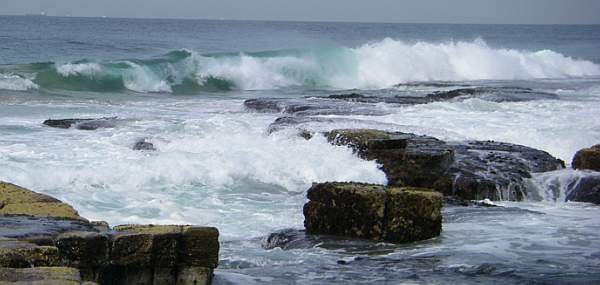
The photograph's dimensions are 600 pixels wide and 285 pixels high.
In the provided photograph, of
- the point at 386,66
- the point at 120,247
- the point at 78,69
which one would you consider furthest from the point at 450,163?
the point at 386,66

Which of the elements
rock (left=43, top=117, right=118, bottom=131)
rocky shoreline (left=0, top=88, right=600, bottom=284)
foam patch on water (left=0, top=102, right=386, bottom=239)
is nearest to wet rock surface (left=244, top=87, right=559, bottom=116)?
rocky shoreline (left=0, top=88, right=600, bottom=284)

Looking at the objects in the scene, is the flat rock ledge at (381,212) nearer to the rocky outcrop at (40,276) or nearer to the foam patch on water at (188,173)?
the foam patch on water at (188,173)

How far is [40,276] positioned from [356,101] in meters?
16.1

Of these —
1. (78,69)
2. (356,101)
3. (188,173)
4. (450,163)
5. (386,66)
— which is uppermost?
(386,66)

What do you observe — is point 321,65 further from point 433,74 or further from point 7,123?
point 7,123

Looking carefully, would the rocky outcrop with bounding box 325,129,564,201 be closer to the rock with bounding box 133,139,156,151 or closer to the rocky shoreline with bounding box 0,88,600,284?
the rocky shoreline with bounding box 0,88,600,284

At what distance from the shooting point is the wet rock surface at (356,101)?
17703mm

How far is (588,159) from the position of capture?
11789 millimetres

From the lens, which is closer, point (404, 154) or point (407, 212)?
point (407, 212)

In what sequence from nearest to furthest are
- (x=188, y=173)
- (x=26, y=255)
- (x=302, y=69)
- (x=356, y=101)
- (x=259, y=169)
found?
(x=26, y=255) → (x=188, y=173) → (x=259, y=169) → (x=356, y=101) → (x=302, y=69)

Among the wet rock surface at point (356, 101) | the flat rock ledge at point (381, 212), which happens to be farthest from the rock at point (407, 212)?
the wet rock surface at point (356, 101)

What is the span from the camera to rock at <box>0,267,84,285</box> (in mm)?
4441

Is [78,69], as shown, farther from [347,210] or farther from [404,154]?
[347,210]

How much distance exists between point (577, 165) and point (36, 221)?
7801mm
